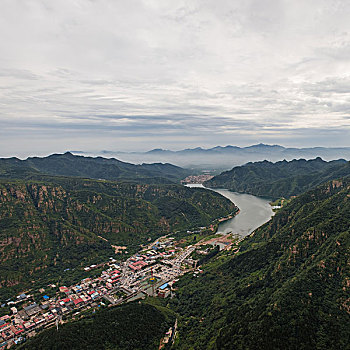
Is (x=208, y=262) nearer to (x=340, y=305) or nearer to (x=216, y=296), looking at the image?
(x=216, y=296)

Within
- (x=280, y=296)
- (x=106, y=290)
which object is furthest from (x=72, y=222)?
(x=280, y=296)

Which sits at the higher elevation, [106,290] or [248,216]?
[248,216]

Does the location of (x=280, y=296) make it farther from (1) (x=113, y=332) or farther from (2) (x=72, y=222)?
(2) (x=72, y=222)

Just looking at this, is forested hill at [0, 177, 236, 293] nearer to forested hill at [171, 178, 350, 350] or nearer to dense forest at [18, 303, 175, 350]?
dense forest at [18, 303, 175, 350]

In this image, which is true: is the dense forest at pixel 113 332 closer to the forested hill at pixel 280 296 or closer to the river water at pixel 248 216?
the forested hill at pixel 280 296

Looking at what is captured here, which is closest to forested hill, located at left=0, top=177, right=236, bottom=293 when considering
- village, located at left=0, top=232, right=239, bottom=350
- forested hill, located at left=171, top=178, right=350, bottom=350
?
village, located at left=0, top=232, right=239, bottom=350
